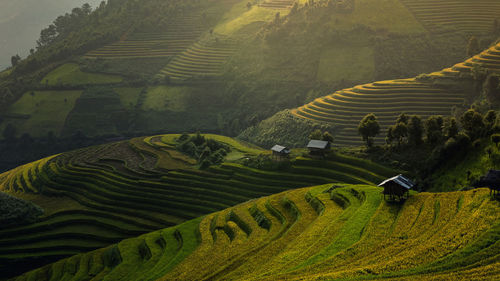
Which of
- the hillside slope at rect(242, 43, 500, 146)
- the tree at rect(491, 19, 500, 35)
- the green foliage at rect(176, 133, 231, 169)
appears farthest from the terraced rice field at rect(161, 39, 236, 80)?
the tree at rect(491, 19, 500, 35)

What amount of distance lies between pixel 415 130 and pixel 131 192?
42608mm

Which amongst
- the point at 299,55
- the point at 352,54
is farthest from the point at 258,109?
the point at 352,54

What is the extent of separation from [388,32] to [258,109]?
149ft

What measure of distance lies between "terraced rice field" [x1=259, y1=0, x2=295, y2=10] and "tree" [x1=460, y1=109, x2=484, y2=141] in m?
114

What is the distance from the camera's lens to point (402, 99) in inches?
3433

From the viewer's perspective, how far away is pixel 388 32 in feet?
402

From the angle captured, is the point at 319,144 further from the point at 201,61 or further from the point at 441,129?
the point at 201,61

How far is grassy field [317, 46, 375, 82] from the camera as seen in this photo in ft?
370

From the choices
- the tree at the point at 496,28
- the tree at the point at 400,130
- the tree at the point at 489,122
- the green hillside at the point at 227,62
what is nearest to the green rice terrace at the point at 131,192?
the tree at the point at 400,130

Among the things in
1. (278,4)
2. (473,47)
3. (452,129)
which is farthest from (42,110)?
(473,47)

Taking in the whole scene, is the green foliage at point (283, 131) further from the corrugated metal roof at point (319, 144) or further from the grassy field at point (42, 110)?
the grassy field at point (42, 110)

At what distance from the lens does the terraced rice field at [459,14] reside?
11762 centimetres

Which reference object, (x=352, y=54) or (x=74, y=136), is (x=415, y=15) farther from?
(x=74, y=136)

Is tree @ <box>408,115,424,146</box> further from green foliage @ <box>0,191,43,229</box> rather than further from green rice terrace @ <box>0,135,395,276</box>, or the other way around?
green foliage @ <box>0,191,43,229</box>
